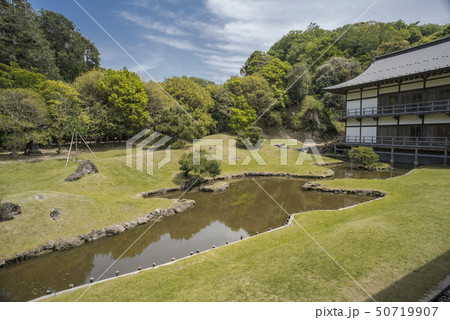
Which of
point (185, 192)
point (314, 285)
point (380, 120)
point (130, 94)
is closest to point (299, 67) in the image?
point (380, 120)

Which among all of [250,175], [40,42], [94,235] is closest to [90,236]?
[94,235]

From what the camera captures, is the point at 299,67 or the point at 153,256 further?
the point at 299,67

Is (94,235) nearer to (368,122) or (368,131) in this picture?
(368,131)

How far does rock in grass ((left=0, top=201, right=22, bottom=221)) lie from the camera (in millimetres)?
10492

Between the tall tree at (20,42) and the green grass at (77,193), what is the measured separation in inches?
726

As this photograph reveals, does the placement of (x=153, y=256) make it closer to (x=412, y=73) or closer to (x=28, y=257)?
A: (x=28, y=257)

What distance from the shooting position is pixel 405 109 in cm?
2484

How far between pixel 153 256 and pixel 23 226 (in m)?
6.54

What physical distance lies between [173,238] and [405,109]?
28068 mm

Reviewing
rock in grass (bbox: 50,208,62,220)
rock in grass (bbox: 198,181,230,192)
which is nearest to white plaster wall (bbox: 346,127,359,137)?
rock in grass (bbox: 198,181,230,192)

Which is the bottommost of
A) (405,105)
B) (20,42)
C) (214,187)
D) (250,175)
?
(214,187)

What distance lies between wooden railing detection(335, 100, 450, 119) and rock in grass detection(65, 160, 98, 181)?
30729 millimetres

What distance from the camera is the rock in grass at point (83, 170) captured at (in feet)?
58.2

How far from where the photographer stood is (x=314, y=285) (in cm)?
557
